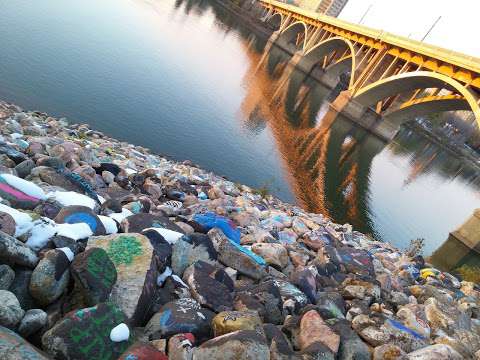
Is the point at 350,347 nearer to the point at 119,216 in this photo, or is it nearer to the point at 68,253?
the point at 68,253

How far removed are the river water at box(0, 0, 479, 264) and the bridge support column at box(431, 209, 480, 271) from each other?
2.02 ft

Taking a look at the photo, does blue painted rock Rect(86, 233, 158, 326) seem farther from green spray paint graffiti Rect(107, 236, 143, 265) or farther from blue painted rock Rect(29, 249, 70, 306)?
blue painted rock Rect(29, 249, 70, 306)

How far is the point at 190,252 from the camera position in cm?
464

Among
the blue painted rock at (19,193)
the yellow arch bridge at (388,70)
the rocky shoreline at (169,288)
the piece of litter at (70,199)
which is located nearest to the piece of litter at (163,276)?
the rocky shoreline at (169,288)

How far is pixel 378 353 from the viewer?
428 centimetres

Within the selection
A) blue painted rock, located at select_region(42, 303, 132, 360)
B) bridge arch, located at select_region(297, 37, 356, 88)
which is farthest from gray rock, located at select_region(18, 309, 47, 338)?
bridge arch, located at select_region(297, 37, 356, 88)

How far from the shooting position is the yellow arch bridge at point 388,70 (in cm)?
2806

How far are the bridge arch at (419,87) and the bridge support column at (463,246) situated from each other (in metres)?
9.44

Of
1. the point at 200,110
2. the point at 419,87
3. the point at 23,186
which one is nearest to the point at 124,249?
the point at 23,186

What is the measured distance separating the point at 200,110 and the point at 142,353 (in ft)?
63.0

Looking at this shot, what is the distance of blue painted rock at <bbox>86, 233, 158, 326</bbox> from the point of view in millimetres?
3283

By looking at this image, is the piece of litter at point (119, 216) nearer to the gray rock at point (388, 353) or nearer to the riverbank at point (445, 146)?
the gray rock at point (388, 353)

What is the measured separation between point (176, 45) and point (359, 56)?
25.8 meters

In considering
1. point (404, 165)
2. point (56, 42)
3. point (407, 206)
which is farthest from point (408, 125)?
point (56, 42)
